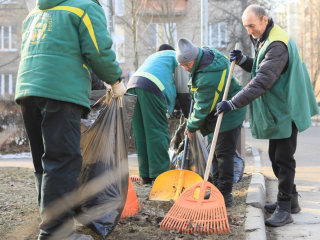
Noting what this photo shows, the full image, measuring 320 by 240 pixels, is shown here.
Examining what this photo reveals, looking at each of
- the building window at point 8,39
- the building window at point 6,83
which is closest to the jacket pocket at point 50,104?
the building window at point 6,83

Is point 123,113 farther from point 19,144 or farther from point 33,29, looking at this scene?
point 19,144

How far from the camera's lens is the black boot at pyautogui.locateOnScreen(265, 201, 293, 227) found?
137 inches

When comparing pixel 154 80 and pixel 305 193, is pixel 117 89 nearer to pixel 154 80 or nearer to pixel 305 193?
pixel 154 80

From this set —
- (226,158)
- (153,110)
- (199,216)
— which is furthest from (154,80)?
(199,216)

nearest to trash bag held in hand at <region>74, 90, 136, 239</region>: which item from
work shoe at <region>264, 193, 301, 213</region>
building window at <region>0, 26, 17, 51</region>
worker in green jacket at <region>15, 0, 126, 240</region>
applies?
worker in green jacket at <region>15, 0, 126, 240</region>

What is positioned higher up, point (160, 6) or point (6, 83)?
point (160, 6)

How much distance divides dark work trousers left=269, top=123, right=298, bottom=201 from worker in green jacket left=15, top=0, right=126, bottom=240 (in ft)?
5.61

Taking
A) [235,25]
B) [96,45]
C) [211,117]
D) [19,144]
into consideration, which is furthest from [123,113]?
[235,25]

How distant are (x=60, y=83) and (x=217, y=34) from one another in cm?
2327

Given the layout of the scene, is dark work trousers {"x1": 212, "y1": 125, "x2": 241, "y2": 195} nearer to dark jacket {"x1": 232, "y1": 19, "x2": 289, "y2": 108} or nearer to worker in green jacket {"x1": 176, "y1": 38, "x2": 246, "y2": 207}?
worker in green jacket {"x1": 176, "y1": 38, "x2": 246, "y2": 207}

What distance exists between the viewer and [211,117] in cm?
395

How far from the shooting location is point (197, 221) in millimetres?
3100

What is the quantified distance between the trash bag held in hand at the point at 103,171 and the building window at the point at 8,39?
78.6ft

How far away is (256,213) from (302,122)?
2.89ft
